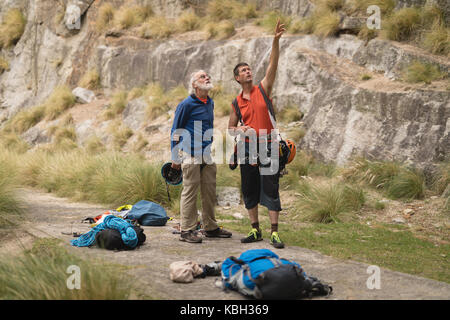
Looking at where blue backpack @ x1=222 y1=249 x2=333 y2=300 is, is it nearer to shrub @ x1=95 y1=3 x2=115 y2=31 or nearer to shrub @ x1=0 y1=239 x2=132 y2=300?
shrub @ x1=0 y1=239 x2=132 y2=300

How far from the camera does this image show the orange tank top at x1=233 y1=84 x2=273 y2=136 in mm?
5430

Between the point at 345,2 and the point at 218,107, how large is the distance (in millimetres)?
4507

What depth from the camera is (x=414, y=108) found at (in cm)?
894

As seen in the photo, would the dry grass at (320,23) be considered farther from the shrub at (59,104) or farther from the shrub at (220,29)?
the shrub at (59,104)

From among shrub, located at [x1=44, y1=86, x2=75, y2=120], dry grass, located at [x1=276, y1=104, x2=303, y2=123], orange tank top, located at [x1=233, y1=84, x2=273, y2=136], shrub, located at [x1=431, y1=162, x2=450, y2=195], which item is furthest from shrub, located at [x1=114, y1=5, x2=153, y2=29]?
orange tank top, located at [x1=233, y1=84, x2=273, y2=136]

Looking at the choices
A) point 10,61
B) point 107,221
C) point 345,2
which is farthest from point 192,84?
point 10,61

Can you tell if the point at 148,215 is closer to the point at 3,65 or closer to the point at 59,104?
the point at 59,104

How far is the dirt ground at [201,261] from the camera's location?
3.64m

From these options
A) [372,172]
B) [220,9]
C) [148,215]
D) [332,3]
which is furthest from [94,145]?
[372,172]

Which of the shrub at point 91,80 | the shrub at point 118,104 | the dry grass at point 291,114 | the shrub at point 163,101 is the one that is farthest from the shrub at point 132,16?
the dry grass at point 291,114

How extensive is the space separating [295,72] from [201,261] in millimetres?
8298

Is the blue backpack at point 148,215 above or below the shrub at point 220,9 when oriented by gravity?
below

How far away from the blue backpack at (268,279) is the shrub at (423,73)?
23.1ft

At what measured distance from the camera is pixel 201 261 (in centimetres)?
471
